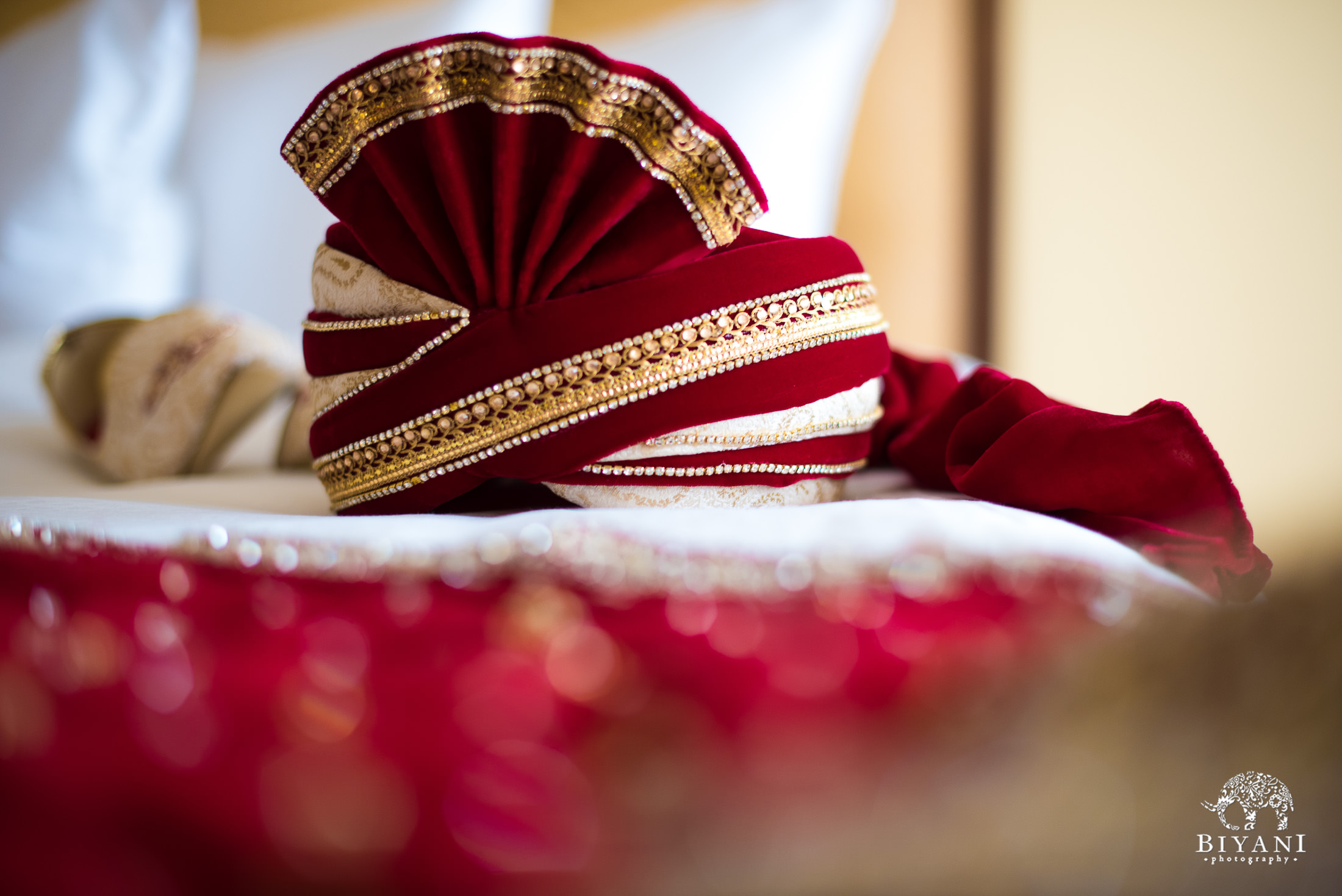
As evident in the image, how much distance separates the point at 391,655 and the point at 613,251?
9.3 inches

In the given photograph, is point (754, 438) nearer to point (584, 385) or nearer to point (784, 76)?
point (584, 385)

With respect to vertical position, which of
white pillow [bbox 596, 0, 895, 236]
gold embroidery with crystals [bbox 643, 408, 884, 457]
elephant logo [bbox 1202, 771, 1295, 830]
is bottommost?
elephant logo [bbox 1202, 771, 1295, 830]

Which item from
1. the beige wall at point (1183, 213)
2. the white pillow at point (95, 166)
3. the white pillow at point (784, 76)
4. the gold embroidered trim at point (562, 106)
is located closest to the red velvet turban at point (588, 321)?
the gold embroidered trim at point (562, 106)

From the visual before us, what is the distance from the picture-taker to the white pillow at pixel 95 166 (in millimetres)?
1203

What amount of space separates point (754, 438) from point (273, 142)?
40.0 inches

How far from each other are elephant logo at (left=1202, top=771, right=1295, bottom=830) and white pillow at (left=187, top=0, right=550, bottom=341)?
1.01 meters

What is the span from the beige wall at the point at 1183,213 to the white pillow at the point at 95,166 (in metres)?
1.29

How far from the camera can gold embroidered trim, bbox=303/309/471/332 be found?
0.41 meters

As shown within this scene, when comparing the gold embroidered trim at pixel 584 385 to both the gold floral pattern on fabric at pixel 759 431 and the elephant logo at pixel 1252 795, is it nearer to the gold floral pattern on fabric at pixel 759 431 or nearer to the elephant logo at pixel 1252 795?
the gold floral pattern on fabric at pixel 759 431

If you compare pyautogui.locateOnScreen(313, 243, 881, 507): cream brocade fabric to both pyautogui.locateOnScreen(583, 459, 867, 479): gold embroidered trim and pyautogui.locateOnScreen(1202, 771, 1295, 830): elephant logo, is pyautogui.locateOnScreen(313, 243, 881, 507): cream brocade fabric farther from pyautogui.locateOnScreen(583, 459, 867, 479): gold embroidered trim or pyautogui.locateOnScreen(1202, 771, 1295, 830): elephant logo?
pyautogui.locateOnScreen(1202, 771, 1295, 830): elephant logo

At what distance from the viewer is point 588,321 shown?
398 mm

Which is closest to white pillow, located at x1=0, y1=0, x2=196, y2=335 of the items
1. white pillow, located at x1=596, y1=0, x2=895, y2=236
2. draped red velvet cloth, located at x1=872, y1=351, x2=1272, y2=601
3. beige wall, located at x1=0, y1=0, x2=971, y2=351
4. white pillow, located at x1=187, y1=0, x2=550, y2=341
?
white pillow, located at x1=187, y1=0, x2=550, y2=341

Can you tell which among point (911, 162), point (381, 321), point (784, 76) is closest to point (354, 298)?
point (381, 321)

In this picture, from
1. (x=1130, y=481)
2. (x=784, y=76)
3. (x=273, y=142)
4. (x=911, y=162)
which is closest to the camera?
(x=1130, y=481)
